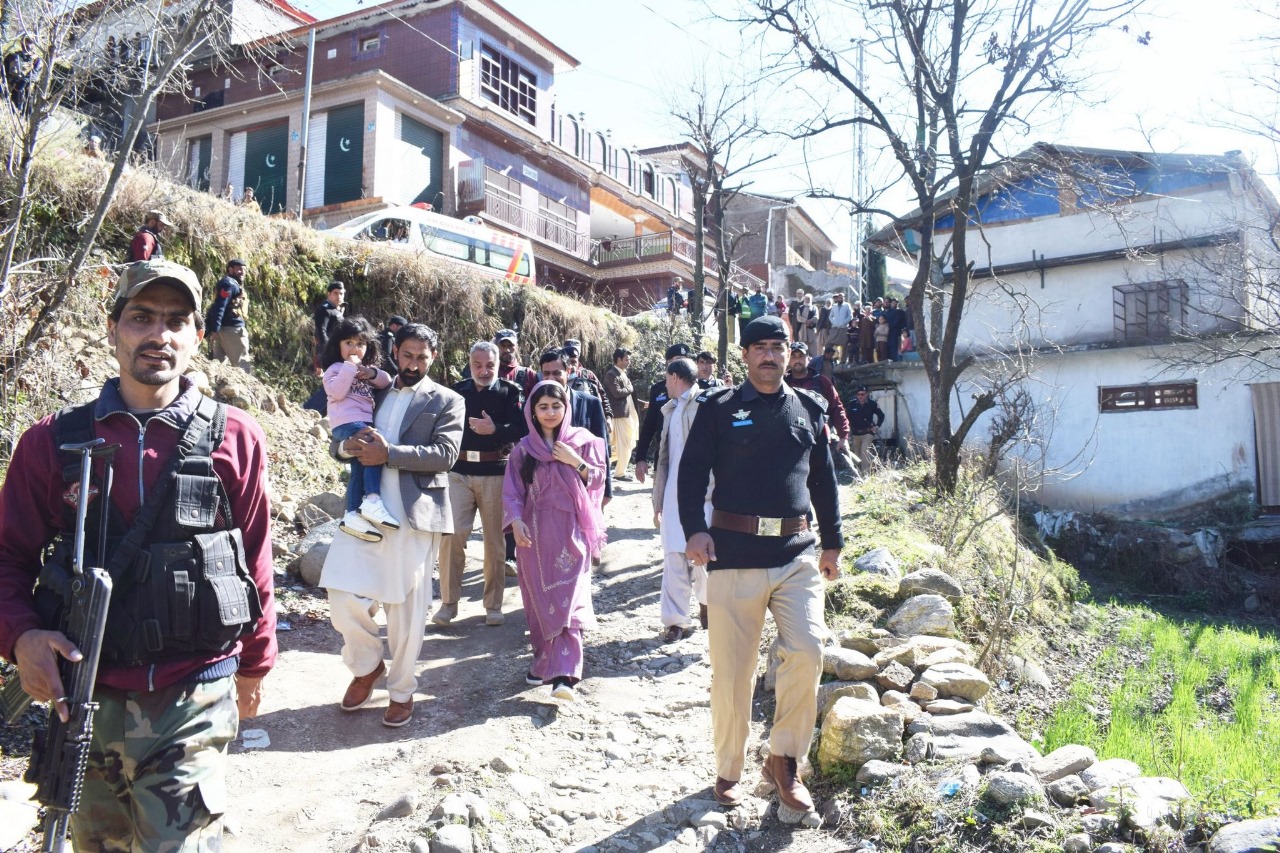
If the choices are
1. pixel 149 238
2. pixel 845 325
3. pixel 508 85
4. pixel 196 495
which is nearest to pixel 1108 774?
pixel 196 495

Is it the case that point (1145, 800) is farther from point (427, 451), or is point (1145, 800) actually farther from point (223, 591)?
point (427, 451)

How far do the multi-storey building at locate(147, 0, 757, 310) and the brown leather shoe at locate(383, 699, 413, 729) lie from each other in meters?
15.4

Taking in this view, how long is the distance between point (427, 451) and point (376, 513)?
42cm

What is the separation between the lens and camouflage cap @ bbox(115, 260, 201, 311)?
2.34 meters

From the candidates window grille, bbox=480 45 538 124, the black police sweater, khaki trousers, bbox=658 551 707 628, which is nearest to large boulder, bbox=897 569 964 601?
khaki trousers, bbox=658 551 707 628

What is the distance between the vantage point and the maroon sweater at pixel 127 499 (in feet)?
7.19

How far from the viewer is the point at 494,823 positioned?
369cm

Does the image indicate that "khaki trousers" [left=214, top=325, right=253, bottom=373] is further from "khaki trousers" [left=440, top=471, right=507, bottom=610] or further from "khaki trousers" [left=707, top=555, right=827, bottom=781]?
"khaki trousers" [left=707, top=555, right=827, bottom=781]

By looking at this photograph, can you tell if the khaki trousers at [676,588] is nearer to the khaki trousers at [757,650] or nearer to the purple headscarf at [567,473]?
the purple headscarf at [567,473]

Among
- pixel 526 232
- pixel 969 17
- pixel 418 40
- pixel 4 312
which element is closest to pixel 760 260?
pixel 526 232

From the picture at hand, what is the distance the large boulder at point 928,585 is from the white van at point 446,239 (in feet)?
32.4

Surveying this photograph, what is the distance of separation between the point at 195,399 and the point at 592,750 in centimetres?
294

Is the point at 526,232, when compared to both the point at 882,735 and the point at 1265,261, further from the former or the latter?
the point at 882,735

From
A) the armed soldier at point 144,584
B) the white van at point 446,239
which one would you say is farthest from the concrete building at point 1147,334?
the armed soldier at point 144,584
